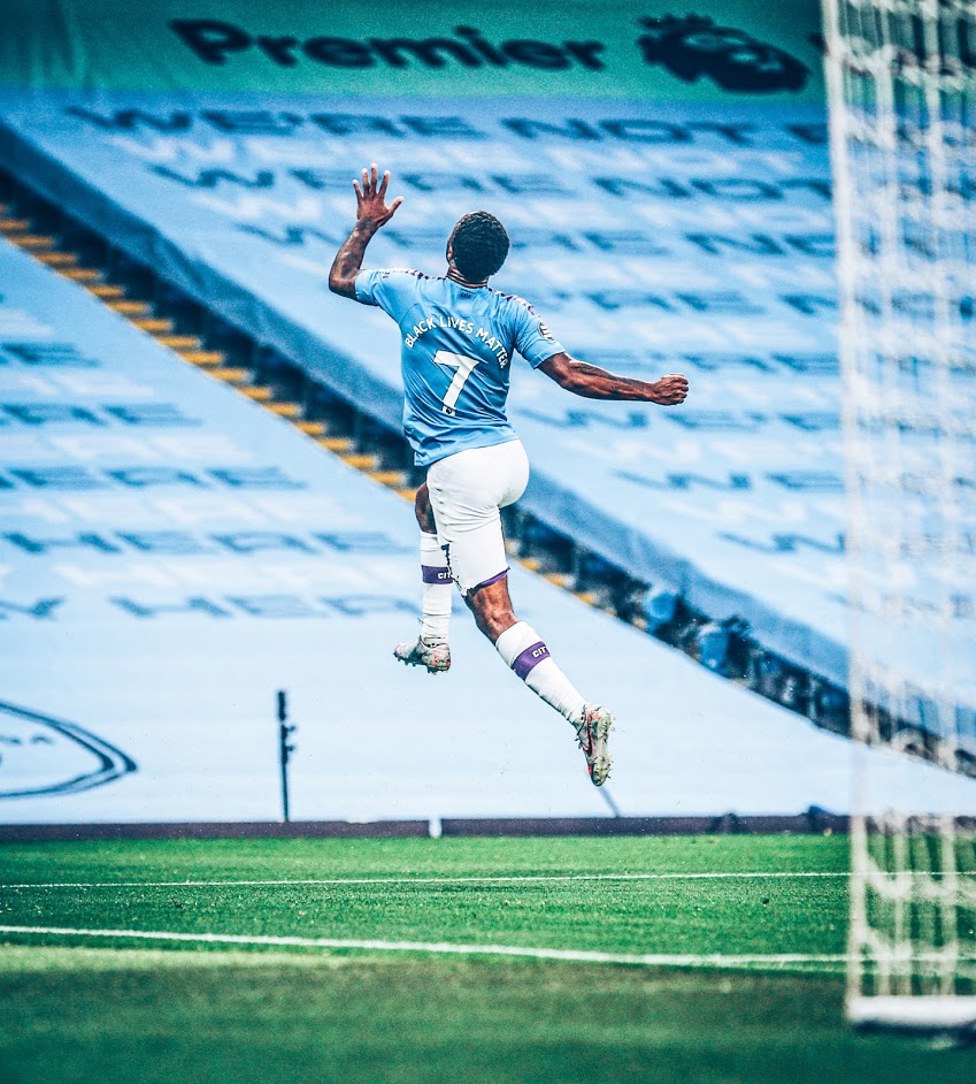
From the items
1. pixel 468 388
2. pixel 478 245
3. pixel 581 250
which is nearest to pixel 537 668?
pixel 468 388

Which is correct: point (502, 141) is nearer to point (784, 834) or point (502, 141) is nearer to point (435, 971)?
point (784, 834)

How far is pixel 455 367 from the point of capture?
18.9 feet

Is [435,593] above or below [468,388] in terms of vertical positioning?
below

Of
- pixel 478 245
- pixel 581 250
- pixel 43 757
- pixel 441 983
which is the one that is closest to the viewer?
pixel 441 983

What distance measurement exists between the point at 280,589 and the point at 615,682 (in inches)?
106

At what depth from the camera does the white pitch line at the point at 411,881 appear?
698cm

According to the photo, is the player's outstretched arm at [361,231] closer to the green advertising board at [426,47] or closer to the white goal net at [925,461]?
the white goal net at [925,461]

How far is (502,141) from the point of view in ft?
41.2

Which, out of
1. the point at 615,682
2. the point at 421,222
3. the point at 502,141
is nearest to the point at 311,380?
the point at 421,222

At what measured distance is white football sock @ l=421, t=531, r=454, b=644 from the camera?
6.00 m

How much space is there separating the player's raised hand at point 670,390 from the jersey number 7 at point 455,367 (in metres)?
0.76

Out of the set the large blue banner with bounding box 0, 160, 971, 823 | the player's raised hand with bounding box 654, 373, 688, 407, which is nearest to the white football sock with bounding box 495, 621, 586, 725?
the player's raised hand with bounding box 654, 373, 688, 407

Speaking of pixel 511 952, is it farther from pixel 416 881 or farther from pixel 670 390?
pixel 416 881

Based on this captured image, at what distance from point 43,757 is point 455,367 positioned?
6.85 m
